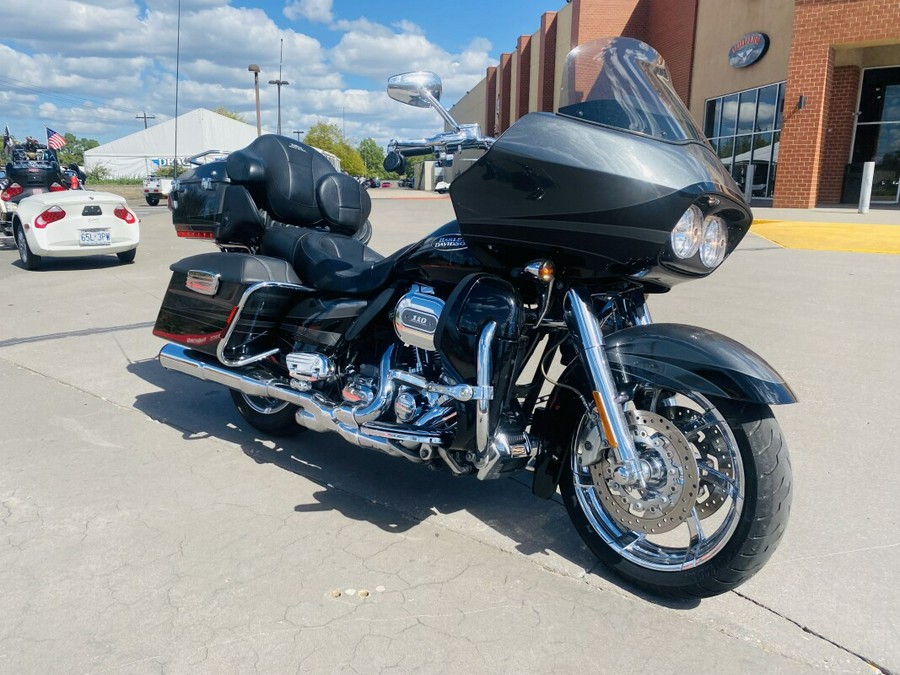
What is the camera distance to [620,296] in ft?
9.32

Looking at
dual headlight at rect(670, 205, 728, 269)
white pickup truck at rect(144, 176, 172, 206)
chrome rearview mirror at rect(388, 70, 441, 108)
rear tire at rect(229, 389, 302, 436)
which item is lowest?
rear tire at rect(229, 389, 302, 436)

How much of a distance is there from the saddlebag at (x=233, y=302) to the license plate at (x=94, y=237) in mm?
8142

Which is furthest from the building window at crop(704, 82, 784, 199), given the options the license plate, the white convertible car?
the license plate

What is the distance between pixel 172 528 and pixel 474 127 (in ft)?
7.30

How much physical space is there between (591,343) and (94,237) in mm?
10681

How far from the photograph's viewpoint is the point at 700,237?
2.49 m

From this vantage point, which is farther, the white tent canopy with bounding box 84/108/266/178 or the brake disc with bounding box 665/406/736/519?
the white tent canopy with bounding box 84/108/266/178

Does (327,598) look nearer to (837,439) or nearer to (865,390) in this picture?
(837,439)

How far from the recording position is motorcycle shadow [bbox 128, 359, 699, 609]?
3.01 m

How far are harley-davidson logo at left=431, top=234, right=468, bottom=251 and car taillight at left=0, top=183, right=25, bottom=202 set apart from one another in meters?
15.3

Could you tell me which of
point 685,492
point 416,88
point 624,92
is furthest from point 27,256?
point 685,492

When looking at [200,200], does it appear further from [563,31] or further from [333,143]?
[333,143]

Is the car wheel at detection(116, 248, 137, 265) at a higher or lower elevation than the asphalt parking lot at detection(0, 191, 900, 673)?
higher

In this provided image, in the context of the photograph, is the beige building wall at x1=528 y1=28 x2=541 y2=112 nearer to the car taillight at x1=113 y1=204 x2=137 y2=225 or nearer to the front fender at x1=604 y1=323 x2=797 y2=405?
the car taillight at x1=113 y1=204 x2=137 y2=225
